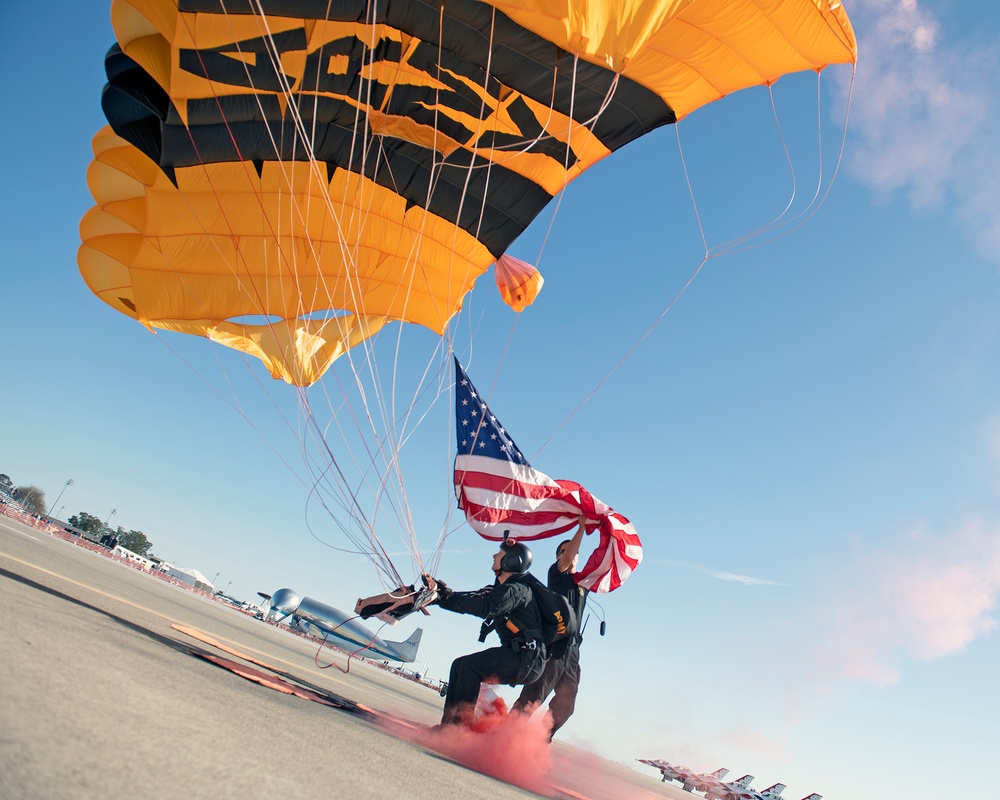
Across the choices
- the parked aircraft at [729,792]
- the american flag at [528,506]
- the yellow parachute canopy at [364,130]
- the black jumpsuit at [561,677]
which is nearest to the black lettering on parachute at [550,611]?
the black jumpsuit at [561,677]

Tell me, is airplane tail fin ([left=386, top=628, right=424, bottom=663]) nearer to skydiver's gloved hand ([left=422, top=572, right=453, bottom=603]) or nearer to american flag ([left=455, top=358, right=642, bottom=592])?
american flag ([left=455, top=358, right=642, bottom=592])

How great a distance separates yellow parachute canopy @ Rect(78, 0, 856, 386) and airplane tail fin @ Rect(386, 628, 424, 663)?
63597 mm

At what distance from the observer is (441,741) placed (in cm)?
507

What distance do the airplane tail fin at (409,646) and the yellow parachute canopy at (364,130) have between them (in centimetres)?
6360

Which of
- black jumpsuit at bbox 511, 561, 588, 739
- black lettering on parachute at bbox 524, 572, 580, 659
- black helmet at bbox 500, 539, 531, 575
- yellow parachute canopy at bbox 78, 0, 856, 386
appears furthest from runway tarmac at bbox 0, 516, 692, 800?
yellow parachute canopy at bbox 78, 0, 856, 386

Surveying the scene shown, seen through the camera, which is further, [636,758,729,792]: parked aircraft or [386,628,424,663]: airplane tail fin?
[386,628,424,663]: airplane tail fin

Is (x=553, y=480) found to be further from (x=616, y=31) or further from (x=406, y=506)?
(x=616, y=31)

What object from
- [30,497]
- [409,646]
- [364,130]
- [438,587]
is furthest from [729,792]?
[30,497]

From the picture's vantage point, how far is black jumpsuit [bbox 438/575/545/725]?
17.5ft

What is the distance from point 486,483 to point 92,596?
4212mm

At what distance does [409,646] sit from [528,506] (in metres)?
65.7

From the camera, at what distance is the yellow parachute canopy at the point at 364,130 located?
5695 millimetres

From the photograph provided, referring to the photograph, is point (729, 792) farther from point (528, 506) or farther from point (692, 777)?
point (528, 506)

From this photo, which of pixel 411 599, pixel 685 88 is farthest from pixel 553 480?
pixel 685 88
